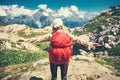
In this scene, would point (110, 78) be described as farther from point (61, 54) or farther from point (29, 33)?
point (29, 33)

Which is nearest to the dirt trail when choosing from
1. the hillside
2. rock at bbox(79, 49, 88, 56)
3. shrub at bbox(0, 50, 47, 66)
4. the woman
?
the hillside

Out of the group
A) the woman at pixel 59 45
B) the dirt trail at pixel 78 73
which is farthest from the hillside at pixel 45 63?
the woman at pixel 59 45

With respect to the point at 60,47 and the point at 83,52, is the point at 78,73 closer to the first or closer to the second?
the point at 60,47

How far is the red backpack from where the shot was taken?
9.38m

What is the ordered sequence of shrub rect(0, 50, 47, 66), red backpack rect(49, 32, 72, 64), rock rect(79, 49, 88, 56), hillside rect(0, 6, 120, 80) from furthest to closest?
rock rect(79, 49, 88, 56)
shrub rect(0, 50, 47, 66)
hillside rect(0, 6, 120, 80)
red backpack rect(49, 32, 72, 64)

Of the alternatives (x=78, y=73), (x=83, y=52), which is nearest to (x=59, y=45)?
(x=78, y=73)

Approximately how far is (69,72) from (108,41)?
95.4ft

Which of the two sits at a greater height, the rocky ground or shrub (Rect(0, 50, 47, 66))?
shrub (Rect(0, 50, 47, 66))

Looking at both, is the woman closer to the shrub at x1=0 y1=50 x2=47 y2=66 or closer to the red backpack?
the red backpack

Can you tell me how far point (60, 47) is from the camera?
9.39 meters

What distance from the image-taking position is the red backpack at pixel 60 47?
938cm

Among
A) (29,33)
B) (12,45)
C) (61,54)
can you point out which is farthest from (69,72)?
(29,33)

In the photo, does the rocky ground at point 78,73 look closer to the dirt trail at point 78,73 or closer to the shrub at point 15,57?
the dirt trail at point 78,73

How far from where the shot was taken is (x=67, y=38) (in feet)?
31.3
